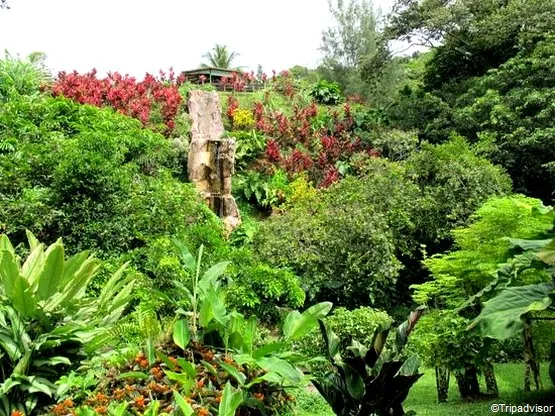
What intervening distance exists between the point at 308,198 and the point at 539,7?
7.66m

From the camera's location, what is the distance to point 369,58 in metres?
16.8

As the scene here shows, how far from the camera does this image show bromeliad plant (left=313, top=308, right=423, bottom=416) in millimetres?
3633

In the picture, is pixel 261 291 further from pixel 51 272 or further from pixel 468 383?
pixel 51 272

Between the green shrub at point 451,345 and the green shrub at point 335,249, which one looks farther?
the green shrub at point 335,249

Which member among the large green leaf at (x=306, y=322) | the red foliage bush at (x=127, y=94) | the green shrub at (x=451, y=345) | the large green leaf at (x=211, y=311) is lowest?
the green shrub at (x=451, y=345)

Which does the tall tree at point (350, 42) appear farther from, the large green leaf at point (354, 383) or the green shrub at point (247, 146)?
the large green leaf at point (354, 383)

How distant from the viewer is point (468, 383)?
5660 mm

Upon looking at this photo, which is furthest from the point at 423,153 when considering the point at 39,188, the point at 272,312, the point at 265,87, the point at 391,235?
the point at 265,87

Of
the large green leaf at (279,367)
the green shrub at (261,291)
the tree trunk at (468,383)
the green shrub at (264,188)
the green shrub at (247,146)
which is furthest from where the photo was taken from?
the green shrub at (247,146)

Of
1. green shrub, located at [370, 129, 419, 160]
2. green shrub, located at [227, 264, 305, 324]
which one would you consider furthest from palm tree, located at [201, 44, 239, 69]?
green shrub, located at [227, 264, 305, 324]

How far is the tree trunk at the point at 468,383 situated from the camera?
18.4ft

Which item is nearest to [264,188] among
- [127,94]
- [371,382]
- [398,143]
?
[398,143]

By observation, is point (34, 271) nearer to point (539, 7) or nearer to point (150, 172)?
point (150, 172)

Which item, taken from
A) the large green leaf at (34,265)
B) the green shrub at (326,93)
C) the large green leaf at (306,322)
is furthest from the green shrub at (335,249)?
the green shrub at (326,93)
